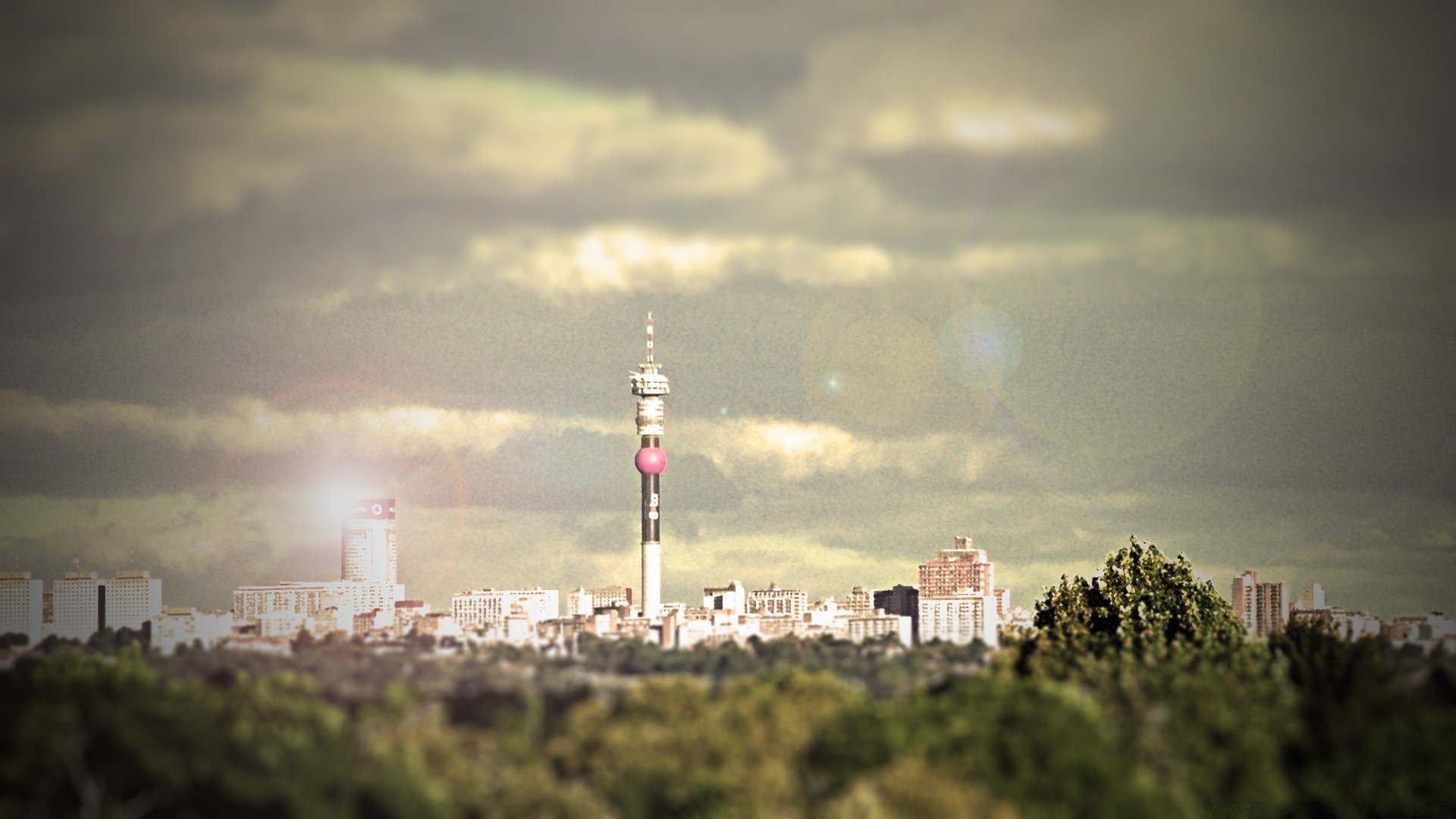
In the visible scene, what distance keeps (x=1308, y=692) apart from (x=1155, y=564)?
13055 millimetres

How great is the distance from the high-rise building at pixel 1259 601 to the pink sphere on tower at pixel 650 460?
51.5 metres

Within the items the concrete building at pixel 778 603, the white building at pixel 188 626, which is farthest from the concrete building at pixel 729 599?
the white building at pixel 188 626

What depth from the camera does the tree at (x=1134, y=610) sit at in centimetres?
5253

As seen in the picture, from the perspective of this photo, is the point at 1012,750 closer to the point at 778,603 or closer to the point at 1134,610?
the point at 1134,610

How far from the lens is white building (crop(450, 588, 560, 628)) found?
17075cm

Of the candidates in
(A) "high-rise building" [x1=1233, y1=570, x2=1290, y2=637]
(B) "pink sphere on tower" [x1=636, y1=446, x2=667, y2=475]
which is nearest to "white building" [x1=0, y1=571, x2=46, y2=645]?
(B) "pink sphere on tower" [x1=636, y1=446, x2=667, y2=475]

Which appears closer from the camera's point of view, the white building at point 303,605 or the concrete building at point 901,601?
the white building at point 303,605

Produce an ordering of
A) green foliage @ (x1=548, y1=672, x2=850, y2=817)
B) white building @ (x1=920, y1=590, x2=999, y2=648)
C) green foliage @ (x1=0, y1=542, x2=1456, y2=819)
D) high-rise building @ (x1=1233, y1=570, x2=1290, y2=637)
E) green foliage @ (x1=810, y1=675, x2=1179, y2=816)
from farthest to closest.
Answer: white building @ (x1=920, y1=590, x2=999, y2=648) → high-rise building @ (x1=1233, y1=570, x2=1290, y2=637) → green foliage @ (x1=548, y1=672, x2=850, y2=817) → green foliage @ (x1=0, y1=542, x2=1456, y2=819) → green foliage @ (x1=810, y1=675, x2=1179, y2=816)

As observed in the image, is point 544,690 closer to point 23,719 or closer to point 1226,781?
point 23,719

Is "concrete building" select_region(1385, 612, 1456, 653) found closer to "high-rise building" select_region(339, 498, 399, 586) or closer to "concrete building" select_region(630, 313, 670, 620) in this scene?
"concrete building" select_region(630, 313, 670, 620)

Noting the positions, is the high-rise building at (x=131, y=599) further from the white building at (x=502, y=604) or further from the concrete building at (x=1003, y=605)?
the concrete building at (x=1003, y=605)

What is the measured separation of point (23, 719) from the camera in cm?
3734

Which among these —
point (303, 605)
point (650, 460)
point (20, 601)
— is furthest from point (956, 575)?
point (20, 601)

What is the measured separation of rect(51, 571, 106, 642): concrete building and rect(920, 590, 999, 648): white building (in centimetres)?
6366
